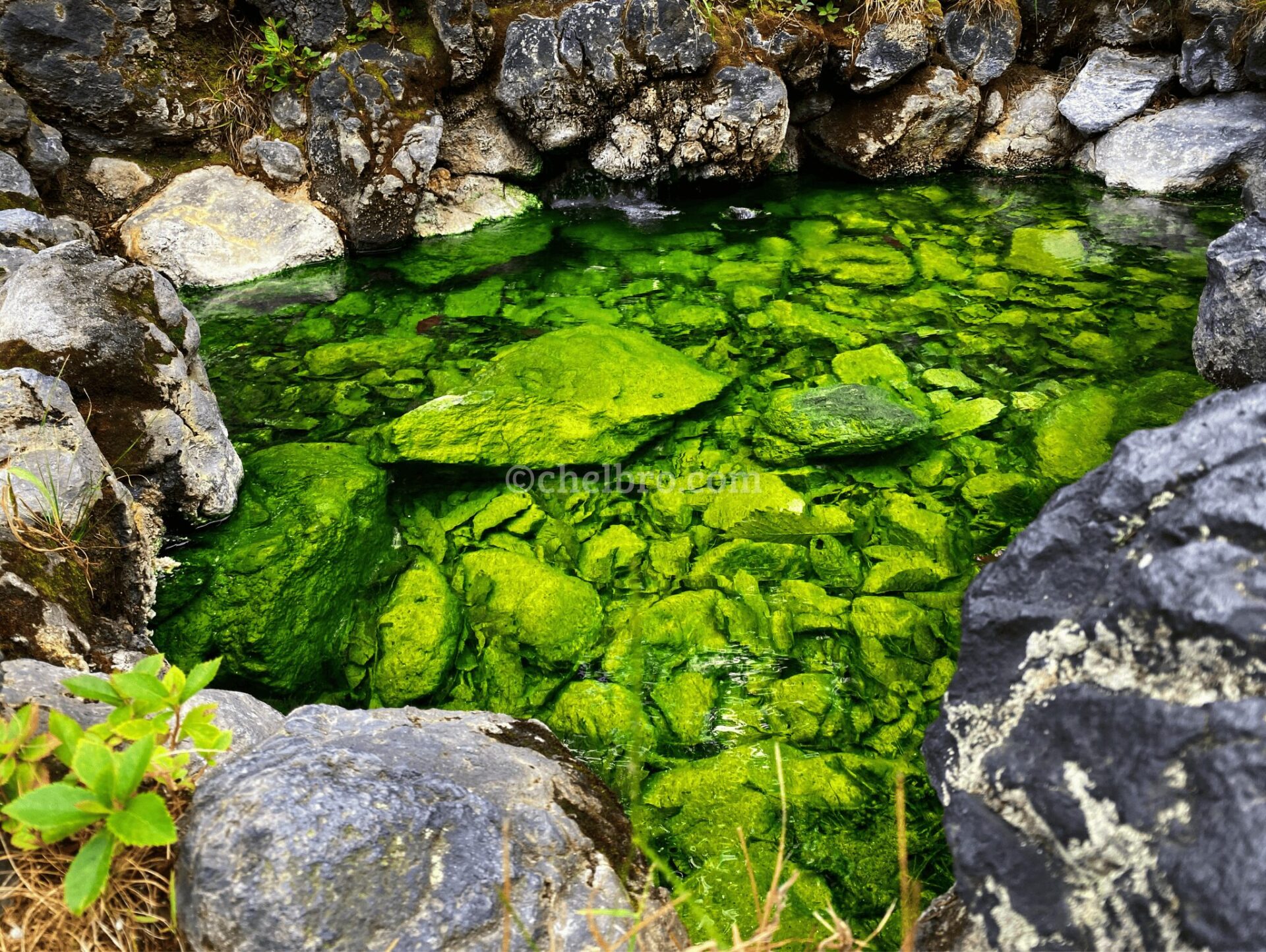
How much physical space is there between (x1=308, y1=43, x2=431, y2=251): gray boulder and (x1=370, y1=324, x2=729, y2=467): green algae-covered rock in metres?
2.51

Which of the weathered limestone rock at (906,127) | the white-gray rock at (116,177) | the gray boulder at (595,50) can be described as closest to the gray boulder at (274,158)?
the white-gray rock at (116,177)

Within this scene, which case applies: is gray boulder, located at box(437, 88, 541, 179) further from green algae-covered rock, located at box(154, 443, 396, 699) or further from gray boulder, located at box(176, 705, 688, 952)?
gray boulder, located at box(176, 705, 688, 952)

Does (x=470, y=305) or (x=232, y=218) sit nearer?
(x=470, y=305)

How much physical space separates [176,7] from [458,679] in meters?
6.18

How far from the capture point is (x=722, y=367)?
4.86 metres

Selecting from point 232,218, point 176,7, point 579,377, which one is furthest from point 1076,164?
point 176,7

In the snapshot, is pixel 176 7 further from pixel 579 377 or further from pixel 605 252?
pixel 579 377

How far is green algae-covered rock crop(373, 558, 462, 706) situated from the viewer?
3105mm

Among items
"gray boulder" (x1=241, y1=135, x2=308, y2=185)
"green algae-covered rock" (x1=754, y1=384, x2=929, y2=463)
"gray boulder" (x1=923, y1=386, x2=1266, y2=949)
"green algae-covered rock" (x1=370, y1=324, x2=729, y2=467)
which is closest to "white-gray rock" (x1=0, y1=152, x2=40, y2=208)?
"gray boulder" (x1=241, y1=135, x2=308, y2=185)

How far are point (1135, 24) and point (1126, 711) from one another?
8327 millimetres

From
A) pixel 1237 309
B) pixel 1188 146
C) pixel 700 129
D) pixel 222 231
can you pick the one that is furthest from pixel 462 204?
pixel 1188 146

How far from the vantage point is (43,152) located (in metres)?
5.67

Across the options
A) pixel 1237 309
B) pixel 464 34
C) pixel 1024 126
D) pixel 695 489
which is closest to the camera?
pixel 1237 309

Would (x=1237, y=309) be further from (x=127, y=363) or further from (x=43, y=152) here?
(x=43, y=152)
